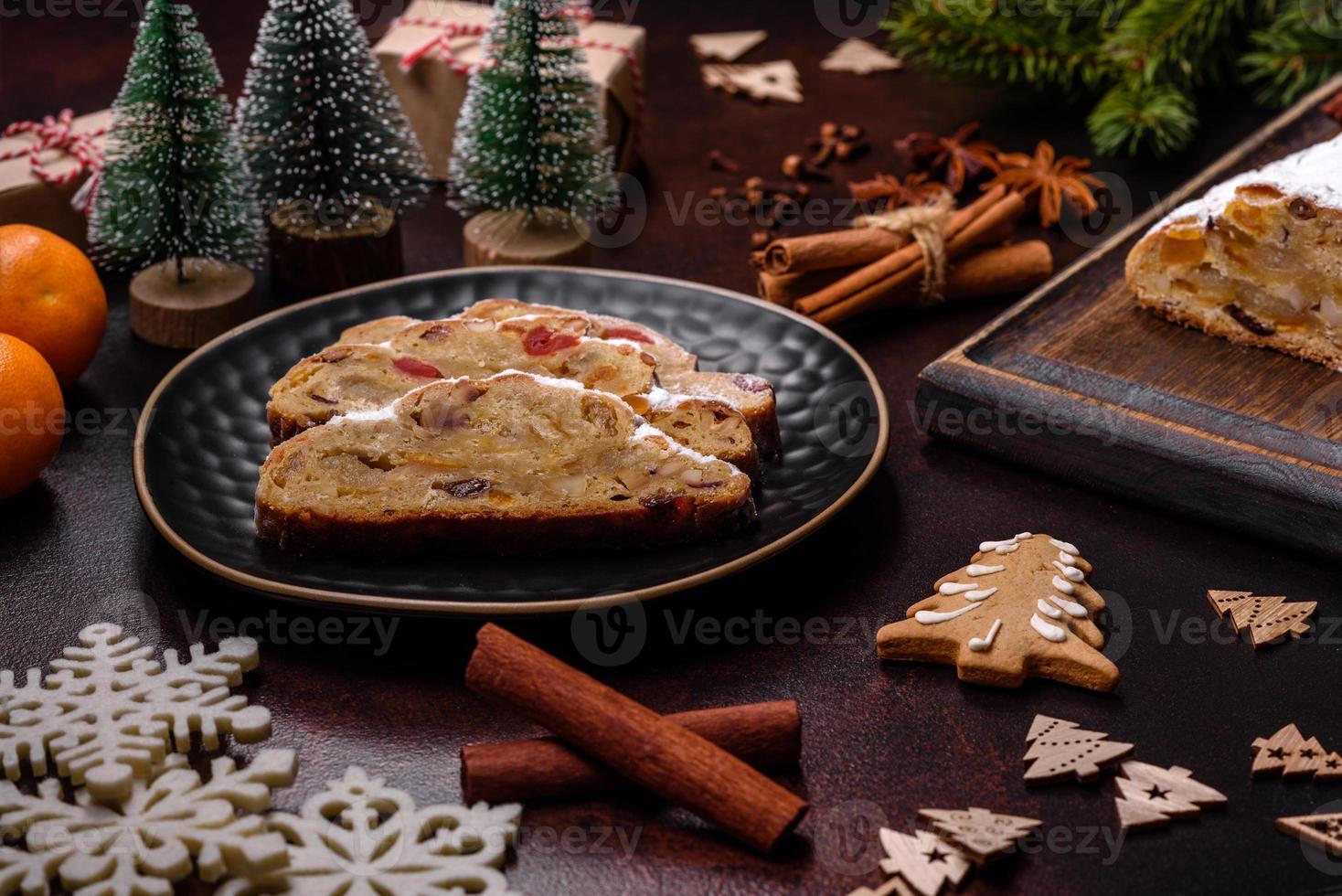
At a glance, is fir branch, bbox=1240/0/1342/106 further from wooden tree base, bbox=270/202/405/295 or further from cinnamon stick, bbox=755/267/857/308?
wooden tree base, bbox=270/202/405/295

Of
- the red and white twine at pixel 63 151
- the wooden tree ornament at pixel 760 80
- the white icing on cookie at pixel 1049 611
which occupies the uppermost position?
the red and white twine at pixel 63 151

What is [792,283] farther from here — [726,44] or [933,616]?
[726,44]

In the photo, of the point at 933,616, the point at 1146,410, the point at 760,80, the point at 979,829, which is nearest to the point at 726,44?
the point at 760,80

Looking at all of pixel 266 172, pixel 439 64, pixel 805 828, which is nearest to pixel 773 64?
pixel 439 64

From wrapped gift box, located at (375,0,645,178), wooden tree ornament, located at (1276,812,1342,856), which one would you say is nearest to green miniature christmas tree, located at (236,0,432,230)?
wrapped gift box, located at (375,0,645,178)

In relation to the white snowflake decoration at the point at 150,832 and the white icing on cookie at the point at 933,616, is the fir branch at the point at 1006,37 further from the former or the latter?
the white snowflake decoration at the point at 150,832

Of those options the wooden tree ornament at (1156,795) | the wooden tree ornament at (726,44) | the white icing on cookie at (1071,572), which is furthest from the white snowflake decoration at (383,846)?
the wooden tree ornament at (726,44)
